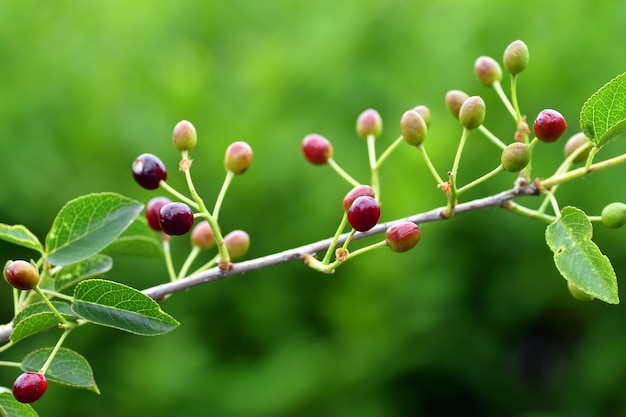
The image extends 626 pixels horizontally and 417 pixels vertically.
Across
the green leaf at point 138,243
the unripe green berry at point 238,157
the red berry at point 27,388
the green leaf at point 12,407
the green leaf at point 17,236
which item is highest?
the unripe green berry at point 238,157

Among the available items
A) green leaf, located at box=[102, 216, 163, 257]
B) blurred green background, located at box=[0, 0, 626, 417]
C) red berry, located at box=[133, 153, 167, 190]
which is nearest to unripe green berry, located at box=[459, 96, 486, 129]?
red berry, located at box=[133, 153, 167, 190]

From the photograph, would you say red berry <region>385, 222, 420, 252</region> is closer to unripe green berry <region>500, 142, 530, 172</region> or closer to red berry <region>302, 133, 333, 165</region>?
unripe green berry <region>500, 142, 530, 172</region>

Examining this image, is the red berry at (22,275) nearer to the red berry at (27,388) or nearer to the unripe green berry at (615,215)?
the red berry at (27,388)

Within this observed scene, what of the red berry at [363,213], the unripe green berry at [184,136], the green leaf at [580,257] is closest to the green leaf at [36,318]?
the unripe green berry at [184,136]

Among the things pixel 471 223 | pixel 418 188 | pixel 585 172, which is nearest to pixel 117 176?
pixel 418 188

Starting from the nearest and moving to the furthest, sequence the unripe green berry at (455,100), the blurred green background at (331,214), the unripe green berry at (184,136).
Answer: the unripe green berry at (184,136) < the unripe green berry at (455,100) < the blurred green background at (331,214)

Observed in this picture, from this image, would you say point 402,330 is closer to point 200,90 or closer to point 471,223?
point 471,223
